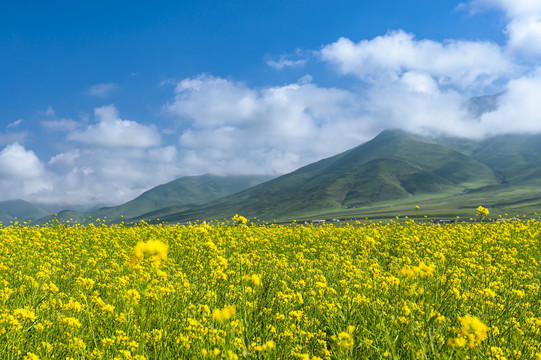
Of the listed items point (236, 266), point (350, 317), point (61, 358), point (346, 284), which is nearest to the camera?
point (61, 358)

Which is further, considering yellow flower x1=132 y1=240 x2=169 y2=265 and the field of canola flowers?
the field of canola flowers

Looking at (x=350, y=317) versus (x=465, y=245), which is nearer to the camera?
(x=350, y=317)

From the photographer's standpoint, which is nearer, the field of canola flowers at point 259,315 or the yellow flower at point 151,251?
the yellow flower at point 151,251

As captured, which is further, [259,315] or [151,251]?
[259,315]

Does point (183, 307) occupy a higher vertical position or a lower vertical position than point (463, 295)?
higher

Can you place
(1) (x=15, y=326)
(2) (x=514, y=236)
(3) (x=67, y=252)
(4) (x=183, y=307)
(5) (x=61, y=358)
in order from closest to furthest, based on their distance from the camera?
(1) (x=15, y=326), (5) (x=61, y=358), (4) (x=183, y=307), (3) (x=67, y=252), (2) (x=514, y=236)

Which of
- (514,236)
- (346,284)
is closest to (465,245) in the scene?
(514,236)

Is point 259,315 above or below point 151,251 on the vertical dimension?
below

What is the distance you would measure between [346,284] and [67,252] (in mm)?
8643

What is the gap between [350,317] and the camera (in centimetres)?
480

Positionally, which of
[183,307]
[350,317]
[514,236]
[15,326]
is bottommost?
[514,236]

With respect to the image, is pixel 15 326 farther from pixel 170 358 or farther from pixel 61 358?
pixel 170 358

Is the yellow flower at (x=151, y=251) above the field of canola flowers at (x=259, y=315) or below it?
above

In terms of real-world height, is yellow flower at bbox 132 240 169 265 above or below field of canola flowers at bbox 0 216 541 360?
above
